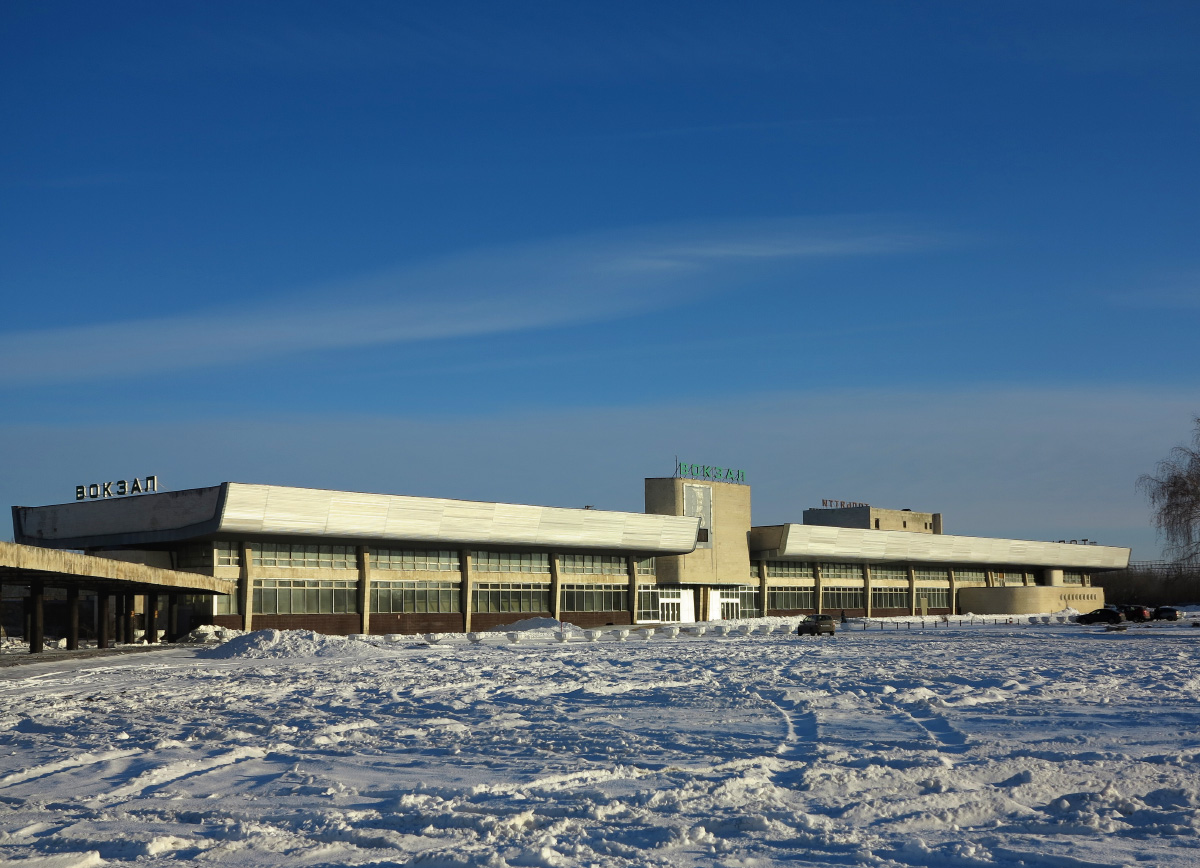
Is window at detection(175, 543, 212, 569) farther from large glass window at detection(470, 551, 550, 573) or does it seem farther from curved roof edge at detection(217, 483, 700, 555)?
large glass window at detection(470, 551, 550, 573)

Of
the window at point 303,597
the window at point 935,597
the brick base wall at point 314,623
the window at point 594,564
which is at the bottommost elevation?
the window at point 935,597

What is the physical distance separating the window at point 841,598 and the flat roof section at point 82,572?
2829 inches

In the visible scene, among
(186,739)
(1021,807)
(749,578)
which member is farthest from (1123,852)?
(749,578)

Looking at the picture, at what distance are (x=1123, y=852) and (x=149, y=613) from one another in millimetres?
69650

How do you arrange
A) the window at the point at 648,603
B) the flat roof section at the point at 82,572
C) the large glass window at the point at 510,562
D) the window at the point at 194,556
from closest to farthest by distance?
1. the flat roof section at the point at 82,572
2. the window at the point at 194,556
3. the large glass window at the point at 510,562
4. the window at the point at 648,603

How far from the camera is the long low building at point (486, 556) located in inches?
2938

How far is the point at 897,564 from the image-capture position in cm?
13162

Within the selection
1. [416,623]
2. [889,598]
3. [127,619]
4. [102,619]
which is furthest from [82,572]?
[889,598]

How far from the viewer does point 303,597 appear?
77.9 metres

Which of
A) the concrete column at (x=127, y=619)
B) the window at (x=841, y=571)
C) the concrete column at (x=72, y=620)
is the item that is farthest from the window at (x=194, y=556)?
the window at (x=841, y=571)

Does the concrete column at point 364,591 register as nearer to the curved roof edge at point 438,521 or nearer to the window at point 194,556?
the curved roof edge at point 438,521

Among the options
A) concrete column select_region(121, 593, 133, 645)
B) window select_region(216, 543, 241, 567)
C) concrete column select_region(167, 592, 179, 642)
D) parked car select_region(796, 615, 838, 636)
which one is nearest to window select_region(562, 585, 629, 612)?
parked car select_region(796, 615, 838, 636)

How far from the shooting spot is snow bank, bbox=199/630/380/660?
1960 inches

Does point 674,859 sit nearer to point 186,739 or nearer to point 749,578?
point 186,739
